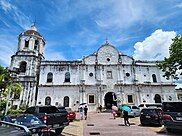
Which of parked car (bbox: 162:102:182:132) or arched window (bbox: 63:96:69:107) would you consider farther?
arched window (bbox: 63:96:69:107)

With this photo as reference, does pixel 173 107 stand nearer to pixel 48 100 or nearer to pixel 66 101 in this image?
pixel 66 101

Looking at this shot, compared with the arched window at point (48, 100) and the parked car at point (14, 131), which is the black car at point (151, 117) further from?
the arched window at point (48, 100)

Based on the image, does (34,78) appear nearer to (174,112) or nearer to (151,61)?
(151,61)

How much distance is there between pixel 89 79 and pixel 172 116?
23.1 m

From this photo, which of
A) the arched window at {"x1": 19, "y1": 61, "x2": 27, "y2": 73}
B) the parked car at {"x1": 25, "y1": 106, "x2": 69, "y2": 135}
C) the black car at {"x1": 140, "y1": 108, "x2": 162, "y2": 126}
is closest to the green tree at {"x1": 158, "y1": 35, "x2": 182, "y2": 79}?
the black car at {"x1": 140, "y1": 108, "x2": 162, "y2": 126}

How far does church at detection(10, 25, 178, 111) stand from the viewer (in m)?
31.8

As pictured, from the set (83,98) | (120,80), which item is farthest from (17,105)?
(120,80)

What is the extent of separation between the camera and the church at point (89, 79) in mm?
31750

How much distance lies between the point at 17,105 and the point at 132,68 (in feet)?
70.2

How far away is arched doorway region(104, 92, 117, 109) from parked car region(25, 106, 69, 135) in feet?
70.9

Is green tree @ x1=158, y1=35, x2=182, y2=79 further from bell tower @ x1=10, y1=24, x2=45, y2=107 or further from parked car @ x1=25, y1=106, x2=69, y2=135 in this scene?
bell tower @ x1=10, y1=24, x2=45, y2=107

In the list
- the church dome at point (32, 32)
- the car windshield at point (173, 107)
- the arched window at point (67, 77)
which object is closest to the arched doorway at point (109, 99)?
the arched window at point (67, 77)

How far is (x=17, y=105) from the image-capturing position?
30.2 metres

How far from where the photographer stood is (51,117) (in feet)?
35.0
